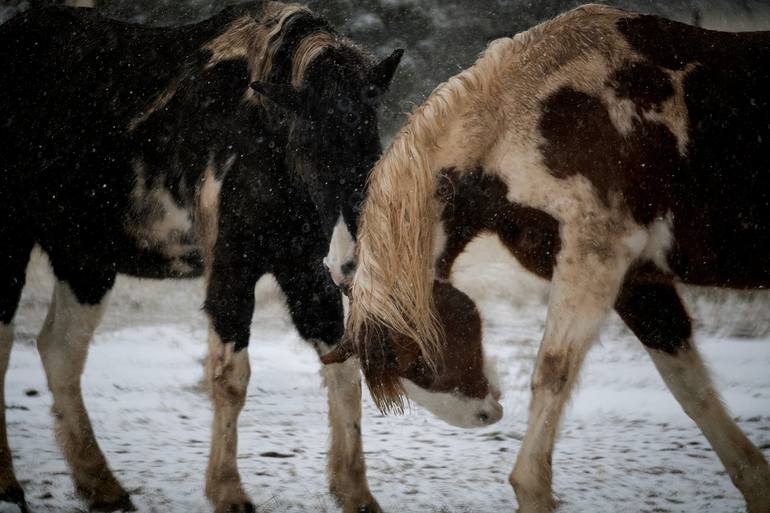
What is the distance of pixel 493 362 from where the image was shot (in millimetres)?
2963

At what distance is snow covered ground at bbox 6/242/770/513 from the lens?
3691mm

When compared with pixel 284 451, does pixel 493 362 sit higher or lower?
higher

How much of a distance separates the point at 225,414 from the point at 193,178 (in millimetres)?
1095

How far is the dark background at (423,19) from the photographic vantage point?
6801mm

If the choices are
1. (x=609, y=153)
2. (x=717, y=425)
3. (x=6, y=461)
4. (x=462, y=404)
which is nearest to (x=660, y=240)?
(x=609, y=153)

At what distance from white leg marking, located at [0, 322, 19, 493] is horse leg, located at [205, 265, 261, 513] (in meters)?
1.02

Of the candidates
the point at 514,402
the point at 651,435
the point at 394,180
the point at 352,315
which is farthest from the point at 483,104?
the point at 514,402

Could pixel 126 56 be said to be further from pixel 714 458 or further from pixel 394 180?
pixel 714 458

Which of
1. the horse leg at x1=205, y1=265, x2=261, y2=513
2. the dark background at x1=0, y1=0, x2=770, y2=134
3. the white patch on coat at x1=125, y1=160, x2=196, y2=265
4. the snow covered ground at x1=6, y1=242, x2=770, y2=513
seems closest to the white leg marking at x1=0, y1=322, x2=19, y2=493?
the snow covered ground at x1=6, y1=242, x2=770, y2=513

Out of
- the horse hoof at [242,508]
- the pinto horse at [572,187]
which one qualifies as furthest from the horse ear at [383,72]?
the horse hoof at [242,508]

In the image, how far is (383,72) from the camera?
133 inches

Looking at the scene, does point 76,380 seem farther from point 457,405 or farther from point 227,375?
point 457,405

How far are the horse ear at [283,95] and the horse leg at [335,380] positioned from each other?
29.1 inches

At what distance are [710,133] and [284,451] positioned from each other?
280cm
